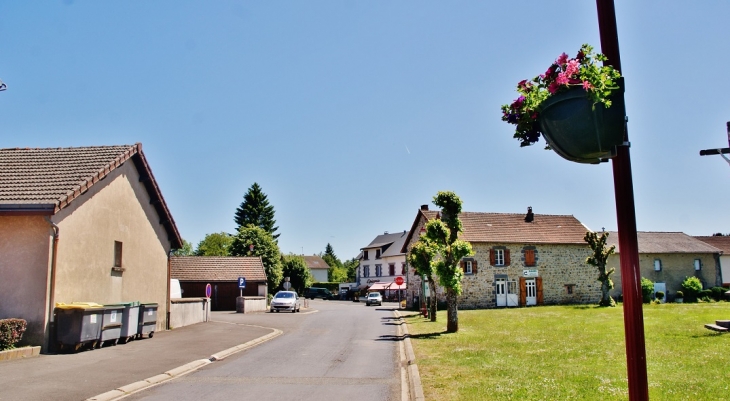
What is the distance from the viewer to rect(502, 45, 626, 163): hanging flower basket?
3254 mm

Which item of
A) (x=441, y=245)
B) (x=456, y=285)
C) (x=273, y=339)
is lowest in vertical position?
(x=273, y=339)

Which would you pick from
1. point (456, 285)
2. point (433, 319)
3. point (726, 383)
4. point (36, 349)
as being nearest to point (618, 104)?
point (726, 383)

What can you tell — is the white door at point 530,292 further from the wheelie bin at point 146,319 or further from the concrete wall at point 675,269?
the wheelie bin at point 146,319

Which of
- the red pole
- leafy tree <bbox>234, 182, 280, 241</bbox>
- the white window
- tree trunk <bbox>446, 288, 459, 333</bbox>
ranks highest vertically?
leafy tree <bbox>234, 182, 280, 241</bbox>

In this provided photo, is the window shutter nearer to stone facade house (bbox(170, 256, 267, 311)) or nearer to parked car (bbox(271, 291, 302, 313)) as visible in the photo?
parked car (bbox(271, 291, 302, 313))

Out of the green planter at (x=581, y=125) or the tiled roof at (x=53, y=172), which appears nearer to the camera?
the green planter at (x=581, y=125)

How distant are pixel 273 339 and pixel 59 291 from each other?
778cm

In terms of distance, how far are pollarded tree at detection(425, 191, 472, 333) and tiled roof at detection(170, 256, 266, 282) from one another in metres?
26.5

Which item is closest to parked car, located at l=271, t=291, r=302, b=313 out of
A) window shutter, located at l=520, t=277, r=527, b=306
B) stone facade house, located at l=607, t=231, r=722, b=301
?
window shutter, located at l=520, t=277, r=527, b=306

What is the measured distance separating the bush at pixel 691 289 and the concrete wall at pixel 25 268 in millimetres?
47766

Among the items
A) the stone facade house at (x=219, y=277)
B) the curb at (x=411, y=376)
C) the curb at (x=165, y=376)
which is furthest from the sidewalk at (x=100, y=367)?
the stone facade house at (x=219, y=277)

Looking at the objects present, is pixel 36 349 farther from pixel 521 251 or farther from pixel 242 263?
pixel 521 251

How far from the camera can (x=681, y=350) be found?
1331 centimetres

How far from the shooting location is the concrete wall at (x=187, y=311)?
81.8ft
